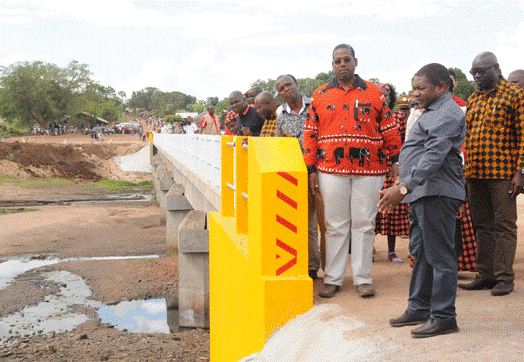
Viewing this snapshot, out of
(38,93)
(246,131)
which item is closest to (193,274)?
(246,131)

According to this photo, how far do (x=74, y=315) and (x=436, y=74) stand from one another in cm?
823

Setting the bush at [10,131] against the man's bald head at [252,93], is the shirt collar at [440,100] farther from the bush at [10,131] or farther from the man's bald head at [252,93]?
the bush at [10,131]

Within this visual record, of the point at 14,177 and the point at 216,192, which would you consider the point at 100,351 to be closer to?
the point at 216,192

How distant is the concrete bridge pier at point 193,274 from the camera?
30.2 ft

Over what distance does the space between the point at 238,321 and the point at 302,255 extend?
1064 mm

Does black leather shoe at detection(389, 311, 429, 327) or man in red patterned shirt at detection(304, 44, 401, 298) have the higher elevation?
man in red patterned shirt at detection(304, 44, 401, 298)

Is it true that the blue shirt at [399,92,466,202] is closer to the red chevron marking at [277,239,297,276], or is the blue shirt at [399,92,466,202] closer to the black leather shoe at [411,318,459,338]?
the black leather shoe at [411,318,459,338]

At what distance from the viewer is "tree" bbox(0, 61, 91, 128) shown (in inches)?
2511

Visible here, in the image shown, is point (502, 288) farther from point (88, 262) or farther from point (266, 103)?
point (88, 262)

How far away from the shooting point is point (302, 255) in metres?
3.93

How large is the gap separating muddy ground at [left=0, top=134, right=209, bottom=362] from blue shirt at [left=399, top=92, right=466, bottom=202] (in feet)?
17.7

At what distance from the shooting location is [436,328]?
3.15 m

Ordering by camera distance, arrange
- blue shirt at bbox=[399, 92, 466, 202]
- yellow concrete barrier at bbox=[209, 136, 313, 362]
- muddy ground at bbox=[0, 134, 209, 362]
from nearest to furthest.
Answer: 1. blue shirt at bbox=[399, 92, 466, 202]
2. yellow concrete barrier at bbox=[209, 136, 313, 362]
3. muddy ground at bbox=[0, 134, 209, 362]

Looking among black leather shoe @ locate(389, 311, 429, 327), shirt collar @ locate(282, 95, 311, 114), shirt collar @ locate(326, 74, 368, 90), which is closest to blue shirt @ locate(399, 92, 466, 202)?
black leather shoe @ locate(389, 311, 429, 327)
